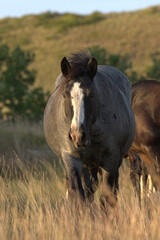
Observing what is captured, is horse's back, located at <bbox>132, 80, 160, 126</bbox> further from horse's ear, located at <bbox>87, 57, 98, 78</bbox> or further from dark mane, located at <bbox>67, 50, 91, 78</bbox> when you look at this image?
horse's ear, located at <bbox>87, 57, 98, 78</bbox>

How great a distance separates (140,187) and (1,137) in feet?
16.0

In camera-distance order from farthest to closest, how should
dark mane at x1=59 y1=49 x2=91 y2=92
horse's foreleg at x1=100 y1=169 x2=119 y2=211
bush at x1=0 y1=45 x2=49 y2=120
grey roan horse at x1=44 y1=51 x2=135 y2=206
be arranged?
bush at x1=0 y1=45 x2=49 y2=120
horse's foreleg at x1=100 y1=169 x2=119 y2=211
dark mane at x1=59 y1=49 x2=91 y2=92
grey roan horse at x1=44 y1=51 x2=135 y2=206

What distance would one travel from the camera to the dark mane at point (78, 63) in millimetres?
4641

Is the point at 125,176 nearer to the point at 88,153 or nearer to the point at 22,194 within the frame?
the point at 22,194

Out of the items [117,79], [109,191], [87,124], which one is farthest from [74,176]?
[117,79]

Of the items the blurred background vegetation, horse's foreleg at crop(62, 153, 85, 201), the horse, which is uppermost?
horse's foreleg at crop(62, 153, 85, 201)

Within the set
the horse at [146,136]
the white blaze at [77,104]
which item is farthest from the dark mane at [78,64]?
the horse at [146,136]

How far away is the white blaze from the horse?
3263mm

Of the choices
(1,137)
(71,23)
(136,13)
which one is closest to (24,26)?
(71,23)

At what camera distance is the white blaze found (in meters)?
4.19

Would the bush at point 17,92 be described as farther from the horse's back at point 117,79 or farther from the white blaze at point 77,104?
the white blaze at point 77,104

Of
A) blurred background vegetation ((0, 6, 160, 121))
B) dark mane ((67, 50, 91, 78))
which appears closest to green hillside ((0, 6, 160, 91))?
blurred background vegetation ((0, 6, 160, 121))

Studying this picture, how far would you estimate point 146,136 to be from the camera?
7438 mm

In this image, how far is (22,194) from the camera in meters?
6.16
